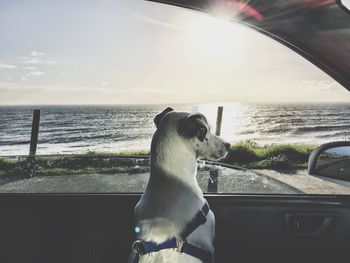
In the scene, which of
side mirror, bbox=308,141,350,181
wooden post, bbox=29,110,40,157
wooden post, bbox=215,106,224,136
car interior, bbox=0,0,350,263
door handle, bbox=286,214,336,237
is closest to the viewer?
side mirror, bbox=308,141,350,181

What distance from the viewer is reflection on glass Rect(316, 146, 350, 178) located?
70.9 inches

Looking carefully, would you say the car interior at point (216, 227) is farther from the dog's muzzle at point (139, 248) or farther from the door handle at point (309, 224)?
the dog's muzzle at point (139, 248)

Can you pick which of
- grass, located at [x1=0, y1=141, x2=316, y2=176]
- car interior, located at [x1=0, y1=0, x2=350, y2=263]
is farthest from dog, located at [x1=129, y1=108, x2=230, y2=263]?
grass, located at [x1=0, y1=141, x2=316, y2=176]

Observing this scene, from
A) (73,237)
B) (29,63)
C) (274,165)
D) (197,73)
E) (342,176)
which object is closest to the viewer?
(342,176)

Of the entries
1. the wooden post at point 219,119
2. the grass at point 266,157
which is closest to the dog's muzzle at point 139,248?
the wooden post at point 219,119

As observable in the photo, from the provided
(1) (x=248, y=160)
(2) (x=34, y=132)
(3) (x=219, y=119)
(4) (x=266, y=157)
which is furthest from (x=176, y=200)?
(4) (x=266, y=157)

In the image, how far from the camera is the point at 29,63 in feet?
214

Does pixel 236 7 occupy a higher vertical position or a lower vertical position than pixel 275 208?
higher

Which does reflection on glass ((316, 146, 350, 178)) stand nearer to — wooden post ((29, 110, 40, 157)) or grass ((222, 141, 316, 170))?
wooden post ((29, 110, 40, 157))

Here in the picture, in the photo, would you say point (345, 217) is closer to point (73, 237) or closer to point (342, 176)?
point (342, 176)

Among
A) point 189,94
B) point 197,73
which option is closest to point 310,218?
point 197,73

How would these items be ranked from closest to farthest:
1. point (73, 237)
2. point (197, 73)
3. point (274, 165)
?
point (73, 237)
point (274, 165)
point (197, 73)

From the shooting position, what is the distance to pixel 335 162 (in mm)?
1879

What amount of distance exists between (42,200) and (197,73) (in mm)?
41113
